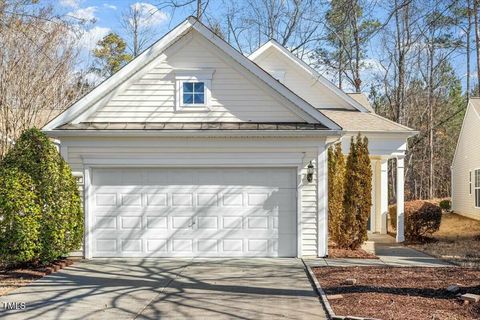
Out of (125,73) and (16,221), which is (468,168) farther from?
(16,221)

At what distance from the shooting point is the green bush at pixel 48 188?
1041 cm

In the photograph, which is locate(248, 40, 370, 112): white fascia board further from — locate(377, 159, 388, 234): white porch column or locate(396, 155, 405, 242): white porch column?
locate(396, 155, 405, 242): white porch column

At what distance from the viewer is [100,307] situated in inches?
291

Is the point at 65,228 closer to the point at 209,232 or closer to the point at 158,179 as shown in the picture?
the point at 158,179

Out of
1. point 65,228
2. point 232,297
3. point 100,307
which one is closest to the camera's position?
point 100,307

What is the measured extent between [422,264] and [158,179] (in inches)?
251

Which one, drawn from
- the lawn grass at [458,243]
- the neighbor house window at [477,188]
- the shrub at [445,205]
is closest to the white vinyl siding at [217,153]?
the lawn grass at [458,243]

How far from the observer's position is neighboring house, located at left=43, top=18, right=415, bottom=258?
11.8 meters

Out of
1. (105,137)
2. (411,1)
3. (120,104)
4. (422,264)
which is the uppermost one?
(411,1)

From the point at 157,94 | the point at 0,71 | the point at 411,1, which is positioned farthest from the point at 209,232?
the point at 0,71

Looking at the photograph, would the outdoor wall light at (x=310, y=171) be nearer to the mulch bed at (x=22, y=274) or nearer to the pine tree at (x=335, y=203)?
the pine tree at (x=335, y=203)

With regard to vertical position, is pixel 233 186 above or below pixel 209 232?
above

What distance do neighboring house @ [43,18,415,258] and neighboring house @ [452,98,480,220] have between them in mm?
13602

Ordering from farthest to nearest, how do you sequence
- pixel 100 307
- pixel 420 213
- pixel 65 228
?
1. pixel 420 213
2. pixel 65 228
3. pixel 100 307
